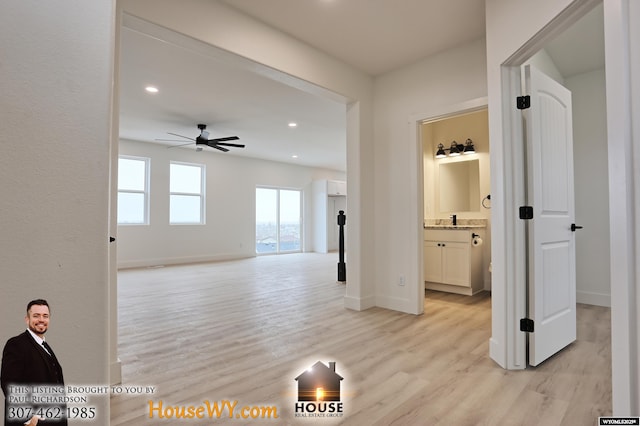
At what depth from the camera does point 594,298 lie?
3.73m

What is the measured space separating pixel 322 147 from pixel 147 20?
5734mm

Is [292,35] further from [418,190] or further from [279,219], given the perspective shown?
[279,219]

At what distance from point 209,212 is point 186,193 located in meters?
0.72

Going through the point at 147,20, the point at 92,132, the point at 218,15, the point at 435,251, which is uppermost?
the point at 218,15

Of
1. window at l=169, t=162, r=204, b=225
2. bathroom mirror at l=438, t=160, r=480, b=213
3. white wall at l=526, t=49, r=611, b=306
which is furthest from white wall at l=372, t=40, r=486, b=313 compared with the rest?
window at l=169, t=162, r=204, b=225

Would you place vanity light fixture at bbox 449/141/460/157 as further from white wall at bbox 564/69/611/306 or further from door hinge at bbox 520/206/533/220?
door hinge at bbox 520/206/533/220

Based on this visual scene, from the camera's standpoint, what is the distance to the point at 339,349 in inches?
96.3

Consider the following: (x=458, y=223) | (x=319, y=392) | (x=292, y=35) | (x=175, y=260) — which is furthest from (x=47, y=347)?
(x=175, y=260)

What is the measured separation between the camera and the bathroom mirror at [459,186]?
15.9 feet

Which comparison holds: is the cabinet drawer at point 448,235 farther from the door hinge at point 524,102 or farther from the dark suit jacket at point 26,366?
the dark suit jacket at point 26,366

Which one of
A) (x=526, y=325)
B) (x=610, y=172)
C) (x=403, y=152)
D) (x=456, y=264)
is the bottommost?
(x=526, y=325)

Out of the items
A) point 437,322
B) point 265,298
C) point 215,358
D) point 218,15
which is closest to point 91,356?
point 215,358

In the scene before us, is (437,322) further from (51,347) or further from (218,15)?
(218,15)

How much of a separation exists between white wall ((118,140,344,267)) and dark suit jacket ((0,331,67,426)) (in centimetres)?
677
